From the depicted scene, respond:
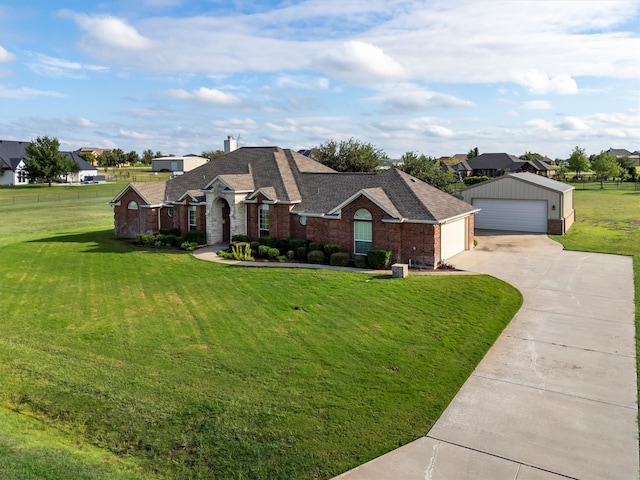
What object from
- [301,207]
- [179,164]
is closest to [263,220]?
[301,207]

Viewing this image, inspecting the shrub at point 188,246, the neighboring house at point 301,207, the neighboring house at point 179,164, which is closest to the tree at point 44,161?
the neighboring house at point 179,164

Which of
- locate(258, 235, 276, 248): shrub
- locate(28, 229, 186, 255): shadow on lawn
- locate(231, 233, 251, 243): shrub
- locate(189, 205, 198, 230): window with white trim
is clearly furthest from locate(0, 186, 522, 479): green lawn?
locate(189, 205, 198, 230): window with white trim

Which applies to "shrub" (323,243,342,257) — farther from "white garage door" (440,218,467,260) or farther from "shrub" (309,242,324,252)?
"white garage door" (440,218,467,260)

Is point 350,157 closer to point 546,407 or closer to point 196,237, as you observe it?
point 196,237

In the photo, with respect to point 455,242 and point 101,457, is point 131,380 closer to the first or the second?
point 101,457

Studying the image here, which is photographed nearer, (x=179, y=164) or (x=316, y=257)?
(x=316, y=257)

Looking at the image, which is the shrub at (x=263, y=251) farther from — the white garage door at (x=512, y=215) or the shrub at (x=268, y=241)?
the white garage door at (x=512, y=215)
